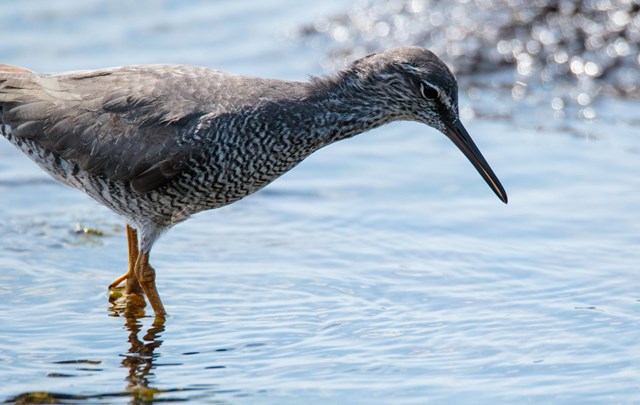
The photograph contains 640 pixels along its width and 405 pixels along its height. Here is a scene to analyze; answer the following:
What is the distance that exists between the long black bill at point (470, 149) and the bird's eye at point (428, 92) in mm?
307

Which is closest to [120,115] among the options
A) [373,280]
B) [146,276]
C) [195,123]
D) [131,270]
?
[195,123]

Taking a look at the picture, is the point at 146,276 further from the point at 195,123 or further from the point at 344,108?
the point at 344,108

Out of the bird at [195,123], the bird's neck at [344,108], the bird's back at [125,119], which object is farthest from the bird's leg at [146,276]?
the bird's neck at [344,108]

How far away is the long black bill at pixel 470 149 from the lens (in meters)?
8.38

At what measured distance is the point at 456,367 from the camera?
750 centimetres

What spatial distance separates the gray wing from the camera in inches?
316

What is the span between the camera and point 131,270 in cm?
898

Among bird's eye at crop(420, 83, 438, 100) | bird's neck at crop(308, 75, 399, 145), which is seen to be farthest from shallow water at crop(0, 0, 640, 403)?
bird's eye at crop(420, 83, 438, 100)

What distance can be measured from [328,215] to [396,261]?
121 centimetres

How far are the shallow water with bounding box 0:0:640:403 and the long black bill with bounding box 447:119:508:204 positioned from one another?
2.82ft

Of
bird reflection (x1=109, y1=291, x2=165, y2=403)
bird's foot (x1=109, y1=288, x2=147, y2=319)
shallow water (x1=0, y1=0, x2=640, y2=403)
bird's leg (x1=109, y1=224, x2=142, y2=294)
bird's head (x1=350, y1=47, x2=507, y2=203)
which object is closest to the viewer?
bird reflection (x1=109, y1=291, x2=165, y2=403)

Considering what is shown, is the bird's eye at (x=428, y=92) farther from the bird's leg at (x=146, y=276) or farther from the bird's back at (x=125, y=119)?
the bird's leg at (x=146, y=276)

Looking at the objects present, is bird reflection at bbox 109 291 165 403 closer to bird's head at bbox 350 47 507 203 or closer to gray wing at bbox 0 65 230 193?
gray wing at bbox 0 65 230 193

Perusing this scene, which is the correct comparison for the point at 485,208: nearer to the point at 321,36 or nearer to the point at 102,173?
the point at 102,173
